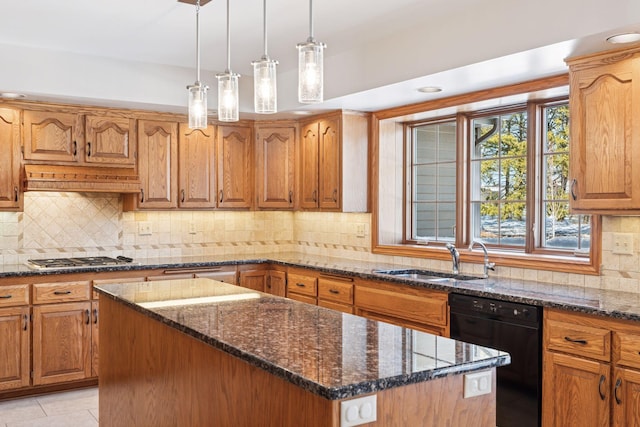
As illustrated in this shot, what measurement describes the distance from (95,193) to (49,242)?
559mm

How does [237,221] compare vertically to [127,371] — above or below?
above

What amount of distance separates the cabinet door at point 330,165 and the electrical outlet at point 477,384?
334cm

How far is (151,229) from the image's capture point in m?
5.59

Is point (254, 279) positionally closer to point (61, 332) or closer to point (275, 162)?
point (275, 162)

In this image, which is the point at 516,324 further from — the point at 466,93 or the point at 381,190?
Answer: the point at 381,190

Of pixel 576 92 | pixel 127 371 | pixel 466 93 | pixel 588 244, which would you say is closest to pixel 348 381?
pixel 127 371

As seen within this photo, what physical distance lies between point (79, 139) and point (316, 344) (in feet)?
11.9

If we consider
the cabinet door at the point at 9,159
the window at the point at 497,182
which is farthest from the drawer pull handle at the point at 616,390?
the cabinet door at the point at 9,159

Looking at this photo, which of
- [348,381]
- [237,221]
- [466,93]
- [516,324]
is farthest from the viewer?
[237,221]

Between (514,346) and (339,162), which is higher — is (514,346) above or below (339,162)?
below

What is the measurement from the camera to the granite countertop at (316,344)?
169 centimetres

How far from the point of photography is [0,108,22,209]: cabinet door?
4.61 m

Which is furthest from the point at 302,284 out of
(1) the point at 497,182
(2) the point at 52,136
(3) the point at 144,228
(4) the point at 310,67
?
(4) the point at 310,67

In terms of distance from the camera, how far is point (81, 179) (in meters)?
4.94
